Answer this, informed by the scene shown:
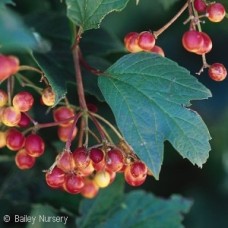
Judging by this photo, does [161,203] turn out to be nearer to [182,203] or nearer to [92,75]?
[182,203]

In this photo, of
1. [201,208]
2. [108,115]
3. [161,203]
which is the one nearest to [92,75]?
[108,115]

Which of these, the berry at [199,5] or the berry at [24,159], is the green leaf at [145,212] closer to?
the berry at [24,159]

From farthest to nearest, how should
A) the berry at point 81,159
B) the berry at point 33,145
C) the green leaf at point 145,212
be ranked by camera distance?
the green leaf at point 145,212 → the berry at point 33,145 → the berry at point 81,159

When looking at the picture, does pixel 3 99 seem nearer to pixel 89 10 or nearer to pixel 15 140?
pixel 15 140

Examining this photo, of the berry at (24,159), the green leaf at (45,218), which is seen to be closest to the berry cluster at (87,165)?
the berry at (24,159)

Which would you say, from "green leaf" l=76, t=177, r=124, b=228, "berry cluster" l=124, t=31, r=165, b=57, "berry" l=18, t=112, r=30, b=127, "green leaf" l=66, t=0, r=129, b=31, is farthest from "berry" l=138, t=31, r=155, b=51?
"green leaf" l=76, t=177, r=124, b=228

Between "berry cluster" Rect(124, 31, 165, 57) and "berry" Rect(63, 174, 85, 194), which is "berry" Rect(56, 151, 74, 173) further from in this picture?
"berry cluster" Rect(124, 31, 165, 57)

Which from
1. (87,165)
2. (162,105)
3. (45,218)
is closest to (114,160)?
(87,165)
